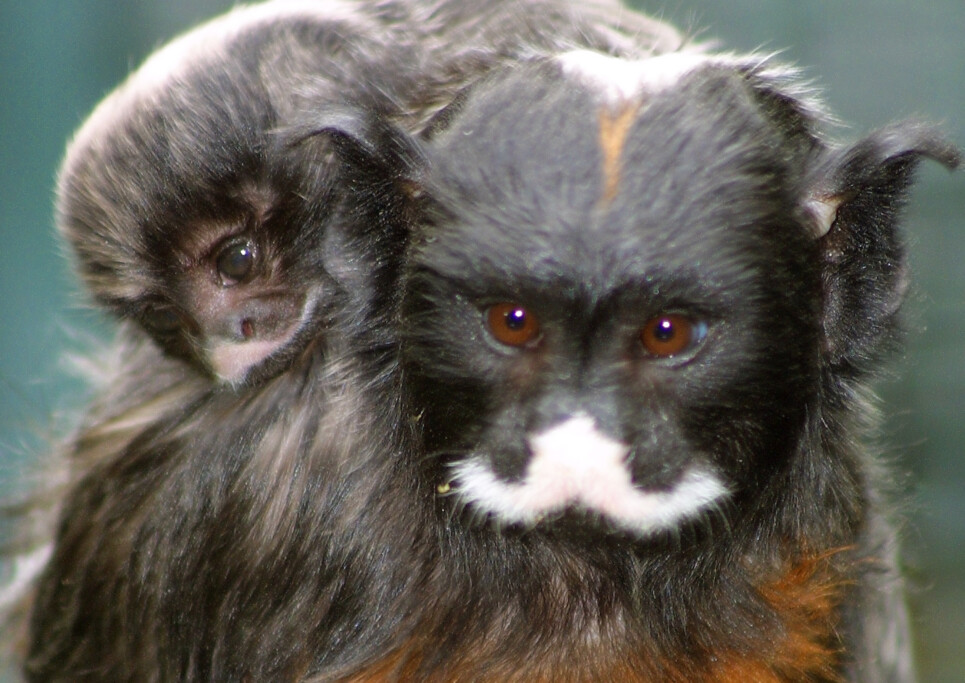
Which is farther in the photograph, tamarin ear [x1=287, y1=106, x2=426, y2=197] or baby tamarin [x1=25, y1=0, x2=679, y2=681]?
baby tamarin [x1=25, y1=0, x2=679, y2=681]

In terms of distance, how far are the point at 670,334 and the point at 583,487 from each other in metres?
0.22

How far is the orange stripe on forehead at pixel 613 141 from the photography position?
1.61m

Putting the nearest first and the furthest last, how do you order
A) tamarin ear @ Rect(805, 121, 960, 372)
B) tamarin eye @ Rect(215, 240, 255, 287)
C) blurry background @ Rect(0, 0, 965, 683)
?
tamarin ear @ Rect(805, 121, 960, 372)
tamarin eye @ Rect(215, 240, 255, 287)
blurry background @ Rect(0, 0, 965, 683)

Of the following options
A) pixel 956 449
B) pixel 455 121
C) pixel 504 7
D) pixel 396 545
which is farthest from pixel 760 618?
pixel 956 449

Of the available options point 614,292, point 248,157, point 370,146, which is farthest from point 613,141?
point 248,157

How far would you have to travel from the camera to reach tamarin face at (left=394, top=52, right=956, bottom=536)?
63.2 inches

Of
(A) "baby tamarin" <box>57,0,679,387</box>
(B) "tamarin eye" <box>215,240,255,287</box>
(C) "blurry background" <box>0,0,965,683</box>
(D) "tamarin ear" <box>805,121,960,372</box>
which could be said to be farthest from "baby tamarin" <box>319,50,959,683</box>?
(C) "blurry background" <box>0,0,965,683</box>

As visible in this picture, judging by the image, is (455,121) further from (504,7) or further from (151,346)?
(151,346)

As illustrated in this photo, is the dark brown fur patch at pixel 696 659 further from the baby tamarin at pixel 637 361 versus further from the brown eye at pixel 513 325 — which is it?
the brown eye at pixel 513 325

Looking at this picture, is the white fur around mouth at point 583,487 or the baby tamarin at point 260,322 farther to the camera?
the baby tamarin at point 260,322

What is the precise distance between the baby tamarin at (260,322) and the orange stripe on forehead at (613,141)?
0.97 feet

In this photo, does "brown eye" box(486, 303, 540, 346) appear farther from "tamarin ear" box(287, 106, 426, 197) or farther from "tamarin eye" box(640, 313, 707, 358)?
"tamarin ear" box(287, 106, 426, 197)

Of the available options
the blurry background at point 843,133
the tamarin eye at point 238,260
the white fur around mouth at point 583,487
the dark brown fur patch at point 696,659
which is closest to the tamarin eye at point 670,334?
the white fur around mouth at point 583,487

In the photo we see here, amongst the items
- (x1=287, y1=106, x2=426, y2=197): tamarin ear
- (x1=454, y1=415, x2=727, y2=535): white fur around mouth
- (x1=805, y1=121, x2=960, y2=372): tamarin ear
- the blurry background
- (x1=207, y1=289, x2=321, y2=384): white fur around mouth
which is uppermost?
(x1=287, y1=106, x2=426, y2=197): tamarin ear
